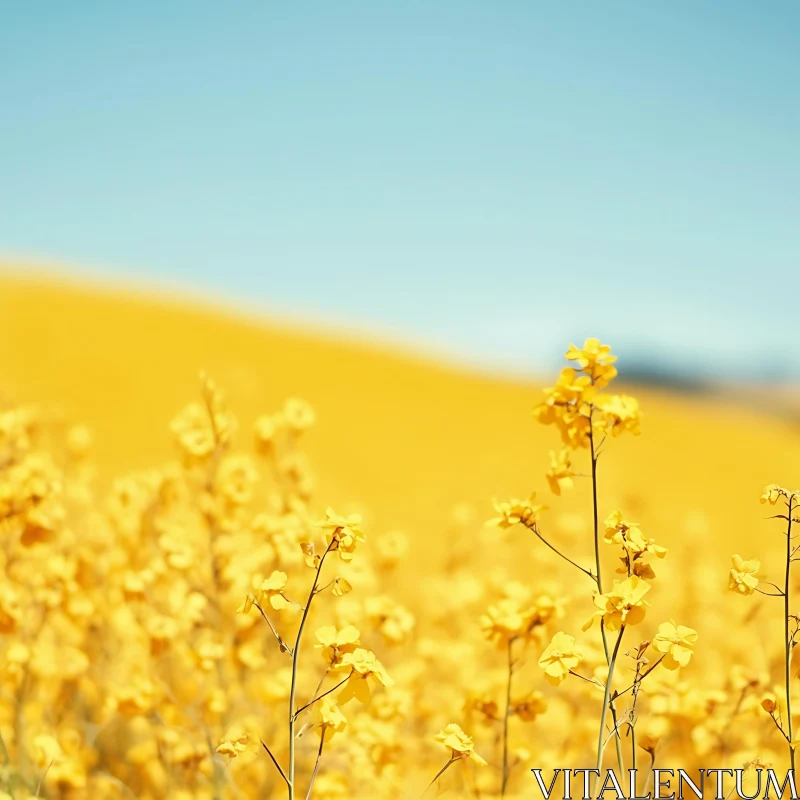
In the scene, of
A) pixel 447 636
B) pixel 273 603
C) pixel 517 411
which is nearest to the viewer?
pixel 273 603

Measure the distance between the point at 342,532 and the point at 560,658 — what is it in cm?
53

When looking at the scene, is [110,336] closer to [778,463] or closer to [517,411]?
[517,411]

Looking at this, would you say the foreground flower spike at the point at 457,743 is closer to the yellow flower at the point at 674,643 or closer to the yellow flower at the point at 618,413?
the yellow flower at the point at 674,643

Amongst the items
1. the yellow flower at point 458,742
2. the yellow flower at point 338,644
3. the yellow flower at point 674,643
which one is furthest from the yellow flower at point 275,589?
the yellow flower at point 674,643

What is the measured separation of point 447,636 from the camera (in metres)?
4.30

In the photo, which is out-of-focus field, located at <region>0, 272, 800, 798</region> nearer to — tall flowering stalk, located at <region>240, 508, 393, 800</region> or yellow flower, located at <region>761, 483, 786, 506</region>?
tall flowering stalk, located at <region>240, 508, 393, 800</region>

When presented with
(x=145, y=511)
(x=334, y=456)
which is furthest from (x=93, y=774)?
(x=334, y=456)

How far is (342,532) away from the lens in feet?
5.57

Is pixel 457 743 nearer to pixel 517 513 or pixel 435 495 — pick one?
pixel 517 513

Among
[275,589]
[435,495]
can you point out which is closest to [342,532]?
[275,589]

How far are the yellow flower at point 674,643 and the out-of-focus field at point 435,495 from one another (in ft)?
1.51

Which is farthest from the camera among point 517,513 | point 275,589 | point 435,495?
point 435,495

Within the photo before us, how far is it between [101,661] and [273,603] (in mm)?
2352

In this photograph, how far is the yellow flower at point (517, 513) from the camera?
6.31ft
